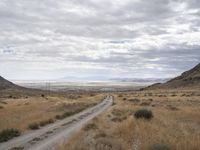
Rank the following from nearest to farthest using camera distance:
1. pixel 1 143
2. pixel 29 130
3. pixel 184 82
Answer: pixel 1 143
pixel 29 130
pixel 184 82

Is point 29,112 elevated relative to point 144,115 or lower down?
lower down

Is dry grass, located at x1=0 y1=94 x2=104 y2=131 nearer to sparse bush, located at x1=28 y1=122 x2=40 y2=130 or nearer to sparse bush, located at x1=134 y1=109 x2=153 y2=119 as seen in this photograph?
sparse bush, located at x1=28 y1=122 x2=40 y2=130

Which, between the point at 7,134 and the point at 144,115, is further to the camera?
the point at 144,115

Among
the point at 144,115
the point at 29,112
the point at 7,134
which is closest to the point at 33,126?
the point at 7,134

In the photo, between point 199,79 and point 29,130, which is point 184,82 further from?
point 29,130

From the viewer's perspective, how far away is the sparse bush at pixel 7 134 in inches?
753

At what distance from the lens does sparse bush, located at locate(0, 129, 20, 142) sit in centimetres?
1913

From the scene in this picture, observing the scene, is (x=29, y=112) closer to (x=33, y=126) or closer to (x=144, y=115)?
(x=33, y=126)

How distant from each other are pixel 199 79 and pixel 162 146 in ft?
593

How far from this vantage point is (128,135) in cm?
1702

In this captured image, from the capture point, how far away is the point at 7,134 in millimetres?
19953

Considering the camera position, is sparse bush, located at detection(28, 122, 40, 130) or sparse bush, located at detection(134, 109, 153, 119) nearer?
sparse bush, located at detection(28, 122, 40, 130)

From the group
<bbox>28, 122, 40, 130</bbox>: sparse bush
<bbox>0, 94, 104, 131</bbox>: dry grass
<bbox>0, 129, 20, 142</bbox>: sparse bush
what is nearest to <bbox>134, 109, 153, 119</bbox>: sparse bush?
<bbox>28, 122, 40, 130</bbox>: sparse bush

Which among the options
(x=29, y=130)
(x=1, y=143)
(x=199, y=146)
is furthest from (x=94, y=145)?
(x=29, y=130)
